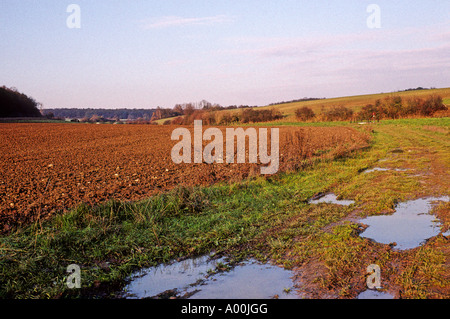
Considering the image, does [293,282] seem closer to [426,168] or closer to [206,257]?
[206,257]

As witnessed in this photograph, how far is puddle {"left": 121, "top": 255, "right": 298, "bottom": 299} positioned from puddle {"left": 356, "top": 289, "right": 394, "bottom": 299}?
85 cm

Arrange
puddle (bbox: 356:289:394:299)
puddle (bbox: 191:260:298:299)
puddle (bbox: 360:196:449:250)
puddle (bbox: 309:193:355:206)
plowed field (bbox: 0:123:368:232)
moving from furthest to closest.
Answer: puddle (bbox: 309:193:355:206) < plowed field (bbox: 0:123:368:232) < puddle (bbox: 360:196:449:250) < puddle (bbox: 191:260:298:299) < puddle (bbox: 356:289:394:299)

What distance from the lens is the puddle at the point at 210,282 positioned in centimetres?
483

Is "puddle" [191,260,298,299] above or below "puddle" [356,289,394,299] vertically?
below

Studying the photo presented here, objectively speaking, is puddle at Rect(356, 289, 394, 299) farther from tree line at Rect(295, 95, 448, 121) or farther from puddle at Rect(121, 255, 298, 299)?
tree line at Rect(295, 95, 448, 121)

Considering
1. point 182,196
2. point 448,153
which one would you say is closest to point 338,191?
point 182,196

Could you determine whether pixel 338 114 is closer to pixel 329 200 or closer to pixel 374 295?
pixel 329 200

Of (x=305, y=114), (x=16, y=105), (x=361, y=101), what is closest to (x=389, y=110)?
(x=305, y=114)

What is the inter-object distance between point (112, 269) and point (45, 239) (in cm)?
187

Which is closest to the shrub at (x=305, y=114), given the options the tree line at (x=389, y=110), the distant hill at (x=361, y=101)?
the tree line at (x=389, y=110)

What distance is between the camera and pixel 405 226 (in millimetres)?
7328

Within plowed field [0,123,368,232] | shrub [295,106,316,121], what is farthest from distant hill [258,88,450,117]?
plowed field [0,123,368,232]

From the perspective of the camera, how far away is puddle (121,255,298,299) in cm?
483

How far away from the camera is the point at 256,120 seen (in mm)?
67062
